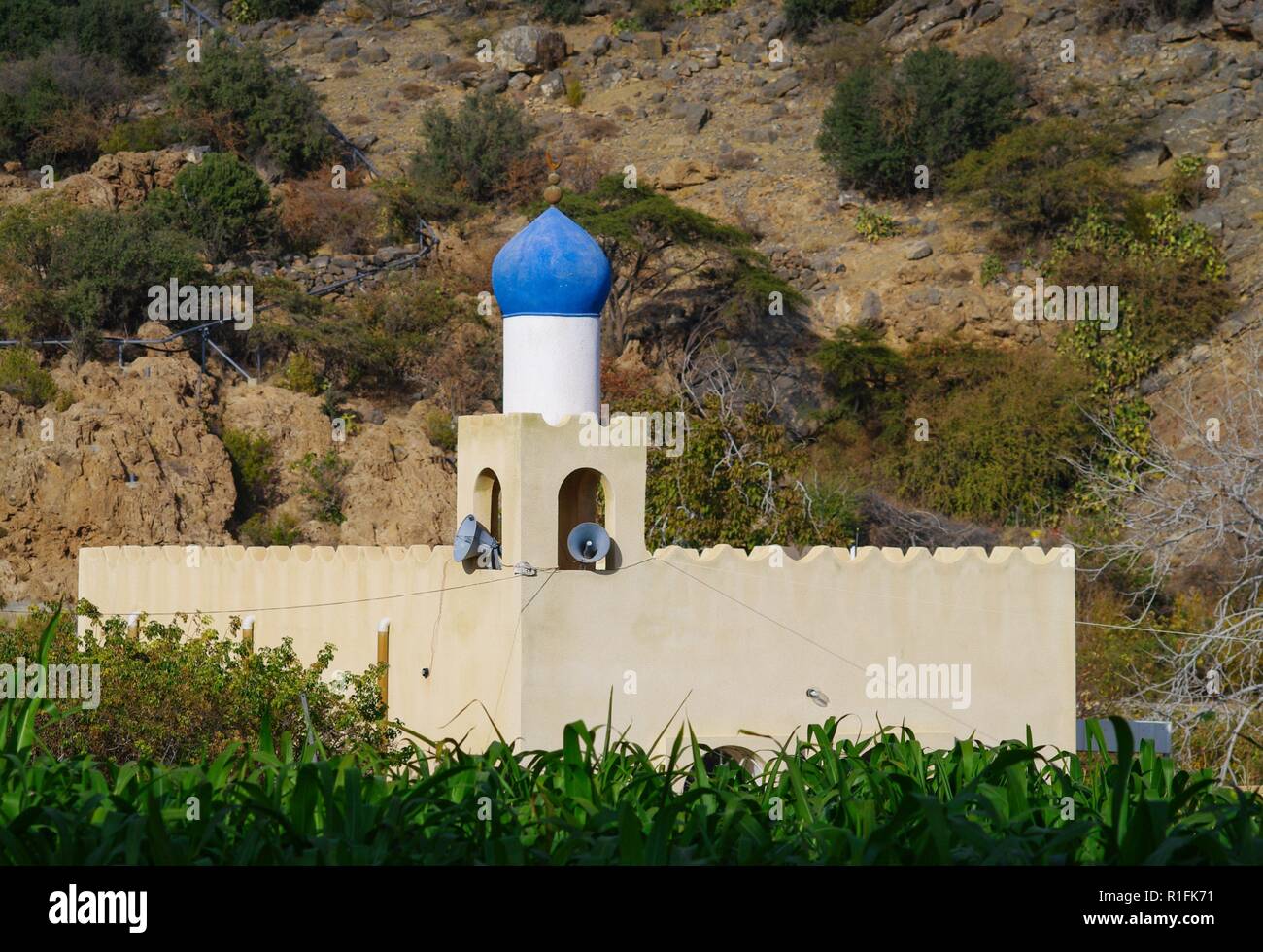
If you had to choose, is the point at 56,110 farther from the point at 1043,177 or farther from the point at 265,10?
the point at 1043,177

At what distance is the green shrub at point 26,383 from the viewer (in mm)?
24094

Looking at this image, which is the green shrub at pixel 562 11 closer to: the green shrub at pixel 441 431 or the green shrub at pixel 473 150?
the green shrub at pixel 473 150

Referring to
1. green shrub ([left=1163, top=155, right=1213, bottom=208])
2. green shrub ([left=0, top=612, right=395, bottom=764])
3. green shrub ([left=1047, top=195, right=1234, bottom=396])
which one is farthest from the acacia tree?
green shrub ([left=1163, top=155, right=1213, bottom=208])

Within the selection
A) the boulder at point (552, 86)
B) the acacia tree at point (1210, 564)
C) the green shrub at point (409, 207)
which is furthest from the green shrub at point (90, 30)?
the acacia tree at point (1210, 564)

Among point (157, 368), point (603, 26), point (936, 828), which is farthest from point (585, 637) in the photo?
point (603, 26)

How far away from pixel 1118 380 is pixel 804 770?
969 inches

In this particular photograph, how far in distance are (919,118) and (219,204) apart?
15213mm

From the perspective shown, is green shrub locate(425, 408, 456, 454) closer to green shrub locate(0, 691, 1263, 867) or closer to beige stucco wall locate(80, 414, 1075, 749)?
beige stucco wall locate(80, 414, 1075, 749)

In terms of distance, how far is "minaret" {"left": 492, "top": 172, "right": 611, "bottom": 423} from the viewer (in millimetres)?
11281

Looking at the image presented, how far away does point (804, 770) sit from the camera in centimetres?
571

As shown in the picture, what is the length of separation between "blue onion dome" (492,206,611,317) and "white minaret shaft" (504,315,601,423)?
0.08m

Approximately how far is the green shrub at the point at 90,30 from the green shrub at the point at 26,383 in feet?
60.2

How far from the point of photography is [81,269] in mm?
27578
